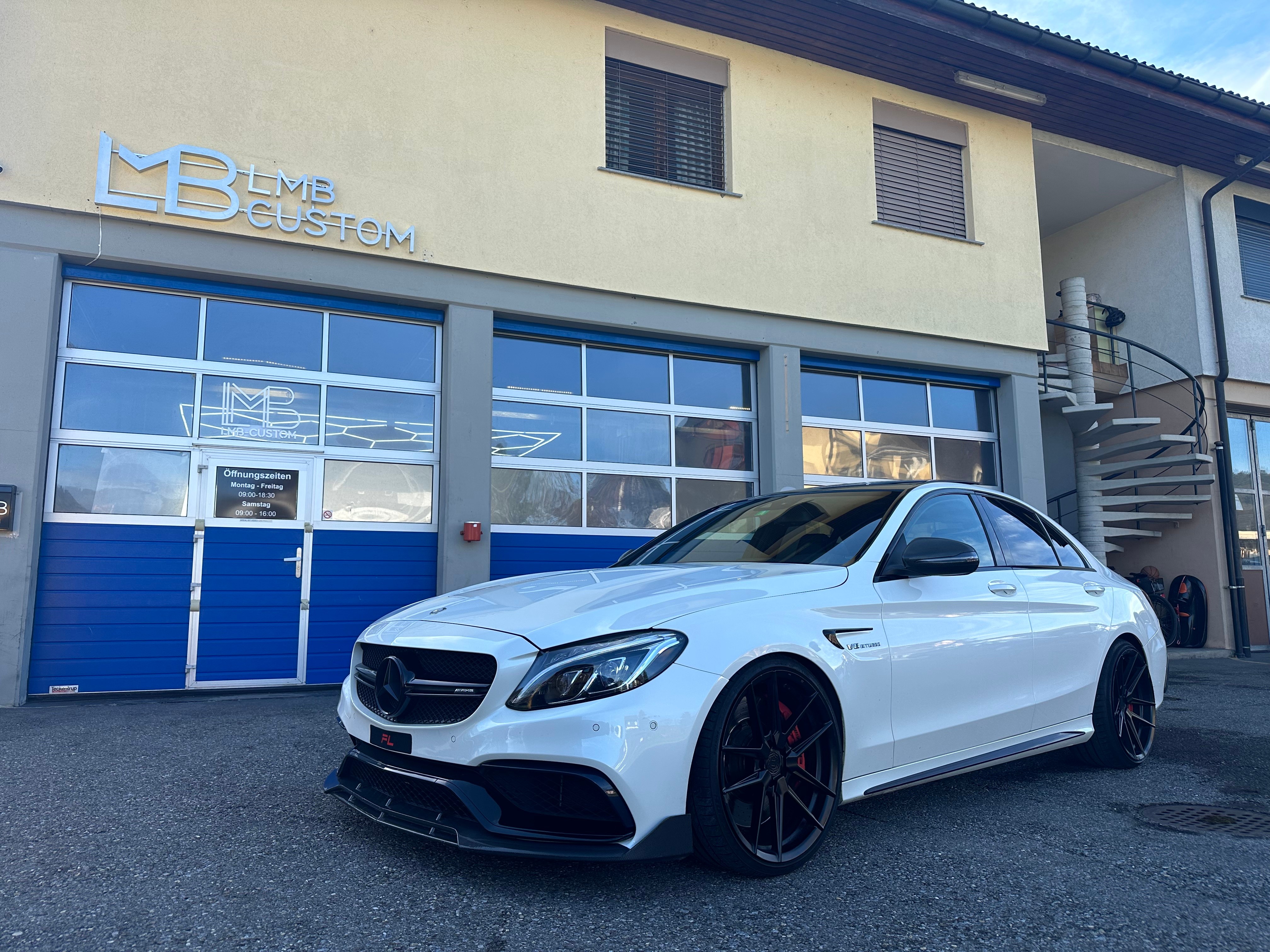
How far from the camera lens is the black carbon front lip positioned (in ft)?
8.96

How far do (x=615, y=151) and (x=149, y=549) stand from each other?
6.17m

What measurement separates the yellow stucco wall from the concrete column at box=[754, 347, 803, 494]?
0.60 metres

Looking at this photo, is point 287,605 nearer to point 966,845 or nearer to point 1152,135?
point 966,845

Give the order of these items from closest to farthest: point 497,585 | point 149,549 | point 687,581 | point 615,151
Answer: point 687,581 < point 497,585 < point 149,549 < point 615,151

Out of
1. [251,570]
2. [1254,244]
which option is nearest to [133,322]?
[251,570]

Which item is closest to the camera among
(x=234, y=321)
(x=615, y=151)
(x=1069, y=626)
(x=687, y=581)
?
(x=687, y=581)

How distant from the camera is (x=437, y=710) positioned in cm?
308

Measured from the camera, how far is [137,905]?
2811 millimetres

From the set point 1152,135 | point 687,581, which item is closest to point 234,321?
point 687,581

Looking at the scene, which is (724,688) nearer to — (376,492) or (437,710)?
(437,710)

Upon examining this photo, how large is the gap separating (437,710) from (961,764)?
7.17 ft

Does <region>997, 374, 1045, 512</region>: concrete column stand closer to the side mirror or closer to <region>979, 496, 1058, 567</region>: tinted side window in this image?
<region>979, 496, 1058, 567</region>: tinted side window

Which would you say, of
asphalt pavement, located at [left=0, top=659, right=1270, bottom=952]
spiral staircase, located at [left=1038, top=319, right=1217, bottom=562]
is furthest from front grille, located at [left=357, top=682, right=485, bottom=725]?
spiral staircase, located at [left=1038, top=319, right=1217, bottom=562]

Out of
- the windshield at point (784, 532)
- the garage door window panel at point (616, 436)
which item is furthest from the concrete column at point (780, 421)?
the windshield at point (784, 532)
